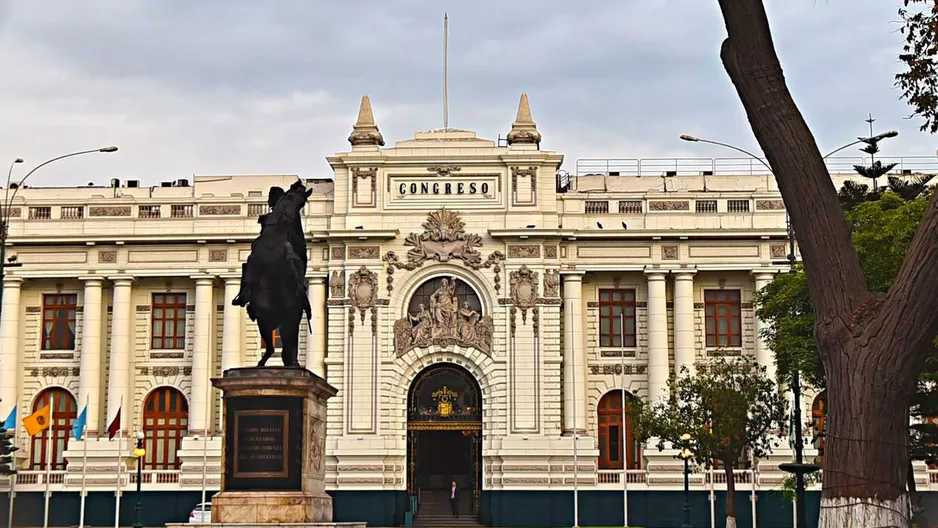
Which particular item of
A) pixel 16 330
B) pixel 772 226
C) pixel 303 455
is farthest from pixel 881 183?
pixel 303 455

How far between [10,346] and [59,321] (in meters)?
2.36

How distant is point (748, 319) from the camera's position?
61875 mm

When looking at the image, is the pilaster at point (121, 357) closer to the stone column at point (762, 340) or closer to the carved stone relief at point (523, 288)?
the carved stone relief at point (523, 288)

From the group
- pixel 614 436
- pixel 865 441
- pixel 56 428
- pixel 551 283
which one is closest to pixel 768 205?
pixel 551 283

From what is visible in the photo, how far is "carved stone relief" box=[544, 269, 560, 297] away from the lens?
6091 centimetres

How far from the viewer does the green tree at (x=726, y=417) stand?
48906mm

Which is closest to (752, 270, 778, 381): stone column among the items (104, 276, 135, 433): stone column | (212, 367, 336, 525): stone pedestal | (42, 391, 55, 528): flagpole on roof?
(104, 276, 135, 433): stone column

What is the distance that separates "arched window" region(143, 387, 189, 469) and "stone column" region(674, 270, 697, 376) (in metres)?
21.3

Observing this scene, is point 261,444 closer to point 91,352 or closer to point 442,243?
point 442,243

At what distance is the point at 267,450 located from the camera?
25453 millimetres

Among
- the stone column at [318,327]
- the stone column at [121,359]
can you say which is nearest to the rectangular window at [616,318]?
the stone column at [318,327]

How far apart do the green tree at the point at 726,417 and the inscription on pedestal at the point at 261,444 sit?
2572cm

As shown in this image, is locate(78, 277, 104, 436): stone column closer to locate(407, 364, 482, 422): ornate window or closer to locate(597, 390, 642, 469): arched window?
locate(407, 364, 482, 422): ornate window

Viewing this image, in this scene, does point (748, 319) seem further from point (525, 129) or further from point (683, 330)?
point (525, 129)
